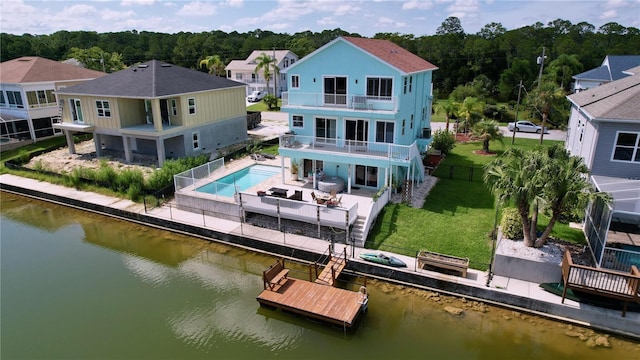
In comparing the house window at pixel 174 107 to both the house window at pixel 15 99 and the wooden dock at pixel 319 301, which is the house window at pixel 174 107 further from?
the wooden dock at pixel 319 301

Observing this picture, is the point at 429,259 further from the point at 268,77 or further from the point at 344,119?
the point at 268,77

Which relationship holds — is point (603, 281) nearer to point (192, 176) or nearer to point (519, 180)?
point (519, 180)

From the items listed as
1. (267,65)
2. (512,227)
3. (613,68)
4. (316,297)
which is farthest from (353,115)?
(613,68)

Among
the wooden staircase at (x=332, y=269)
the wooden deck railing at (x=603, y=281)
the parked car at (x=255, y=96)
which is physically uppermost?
the parked car at (x=255, y=96)

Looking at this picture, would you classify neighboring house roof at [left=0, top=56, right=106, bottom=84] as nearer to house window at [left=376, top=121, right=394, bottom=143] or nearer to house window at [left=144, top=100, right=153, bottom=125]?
house window at [left=144, top=100, right=153, bottom=125]

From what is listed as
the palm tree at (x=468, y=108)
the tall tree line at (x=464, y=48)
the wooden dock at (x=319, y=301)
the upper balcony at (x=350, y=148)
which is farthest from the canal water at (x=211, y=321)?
the tall tree line at (x=464, y=48)

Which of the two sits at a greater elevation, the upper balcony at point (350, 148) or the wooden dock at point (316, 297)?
the upper balcony at point (350, 148)

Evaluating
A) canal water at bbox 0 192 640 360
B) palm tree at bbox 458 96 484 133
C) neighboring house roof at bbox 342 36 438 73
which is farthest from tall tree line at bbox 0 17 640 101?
canal water at bbox 0 192 640 360

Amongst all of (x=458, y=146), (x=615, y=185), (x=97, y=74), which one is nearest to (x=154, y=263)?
(x=615, y=185)
